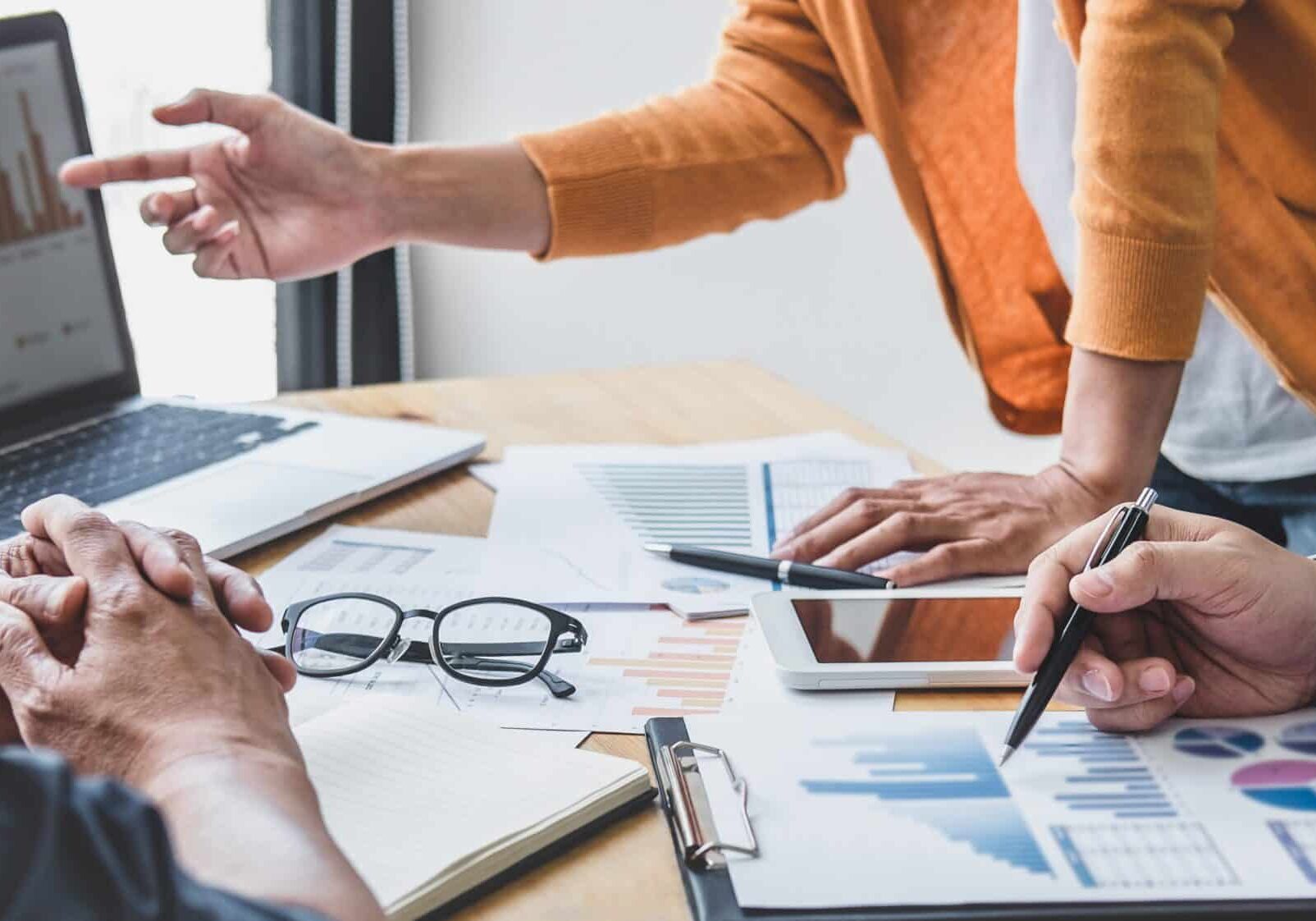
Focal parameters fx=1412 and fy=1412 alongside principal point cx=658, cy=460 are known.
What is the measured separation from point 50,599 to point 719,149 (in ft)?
2.61

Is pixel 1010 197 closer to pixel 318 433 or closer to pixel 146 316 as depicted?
pixel 318 433

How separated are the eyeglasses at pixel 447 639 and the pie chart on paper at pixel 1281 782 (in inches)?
12.9

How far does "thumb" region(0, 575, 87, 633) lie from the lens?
0.63 m

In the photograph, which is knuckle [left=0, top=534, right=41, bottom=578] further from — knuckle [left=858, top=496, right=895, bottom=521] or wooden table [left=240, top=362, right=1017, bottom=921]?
knuckle [left=858, top=496, right=895, bottom=521]

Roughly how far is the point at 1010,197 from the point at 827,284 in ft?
3.33

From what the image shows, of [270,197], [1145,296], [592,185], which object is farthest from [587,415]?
[1145,296]

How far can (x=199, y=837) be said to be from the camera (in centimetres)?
48

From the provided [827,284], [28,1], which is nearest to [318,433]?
[28,1]

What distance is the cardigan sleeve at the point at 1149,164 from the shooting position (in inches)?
35.5

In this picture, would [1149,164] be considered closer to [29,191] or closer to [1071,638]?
[1071,638]

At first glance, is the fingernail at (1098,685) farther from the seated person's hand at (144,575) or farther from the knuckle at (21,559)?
the knuckle at (21,559)

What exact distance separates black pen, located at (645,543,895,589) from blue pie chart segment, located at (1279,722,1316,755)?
0.87ft

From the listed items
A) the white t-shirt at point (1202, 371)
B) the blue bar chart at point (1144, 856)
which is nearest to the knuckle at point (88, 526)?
the blue bar chart at point (1144, 856)

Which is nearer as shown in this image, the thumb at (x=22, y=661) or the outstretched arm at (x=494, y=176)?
the thumb at (x=22, y=661)
